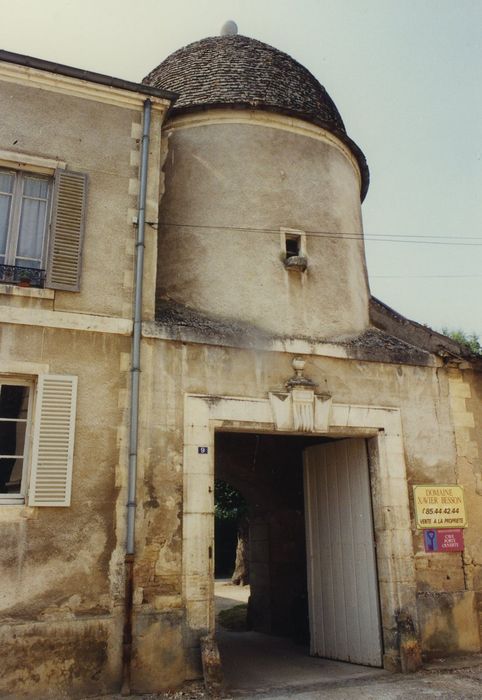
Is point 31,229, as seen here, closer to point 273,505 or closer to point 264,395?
point 264,395

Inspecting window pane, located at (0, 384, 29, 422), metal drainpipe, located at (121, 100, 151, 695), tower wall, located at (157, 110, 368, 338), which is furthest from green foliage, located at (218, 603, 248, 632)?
window pane, located at (0, 384, 29, 422)

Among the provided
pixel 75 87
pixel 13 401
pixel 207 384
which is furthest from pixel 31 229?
pixel 207 384

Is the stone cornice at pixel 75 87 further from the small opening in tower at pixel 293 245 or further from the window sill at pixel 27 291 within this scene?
the window sill at pixel 27 291

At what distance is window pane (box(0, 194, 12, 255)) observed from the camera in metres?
6.64

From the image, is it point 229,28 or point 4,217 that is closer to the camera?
point 4,217

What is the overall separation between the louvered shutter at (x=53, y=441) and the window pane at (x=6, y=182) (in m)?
2.21

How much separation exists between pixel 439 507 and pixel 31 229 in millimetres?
5812

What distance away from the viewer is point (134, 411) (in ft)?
20.8

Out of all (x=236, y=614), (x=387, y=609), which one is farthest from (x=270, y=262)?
(x=236, y=614)

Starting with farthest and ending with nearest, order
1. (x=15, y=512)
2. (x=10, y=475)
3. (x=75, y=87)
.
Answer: (x=75, y=87) → (x=10, y=475) → (x=15, y=512)

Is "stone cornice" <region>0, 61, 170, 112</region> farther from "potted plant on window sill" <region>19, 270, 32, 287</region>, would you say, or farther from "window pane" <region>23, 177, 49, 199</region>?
"potted plant on window sill" <region>19, 270, 32, 287</region>

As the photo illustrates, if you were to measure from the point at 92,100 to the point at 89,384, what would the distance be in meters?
3.36

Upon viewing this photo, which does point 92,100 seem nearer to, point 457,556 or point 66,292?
point 66,292

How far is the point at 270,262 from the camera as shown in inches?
314
